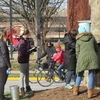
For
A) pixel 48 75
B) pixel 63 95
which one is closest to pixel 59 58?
pixel 48 75

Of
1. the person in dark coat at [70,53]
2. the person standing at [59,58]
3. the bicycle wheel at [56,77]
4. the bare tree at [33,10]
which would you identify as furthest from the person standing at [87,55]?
the bare tree at [33,10]

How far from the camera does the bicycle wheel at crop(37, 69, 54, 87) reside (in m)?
11.9

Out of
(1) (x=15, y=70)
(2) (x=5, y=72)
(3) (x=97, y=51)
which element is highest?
(3) (x=97, y=51)

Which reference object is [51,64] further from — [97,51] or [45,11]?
[45,11]

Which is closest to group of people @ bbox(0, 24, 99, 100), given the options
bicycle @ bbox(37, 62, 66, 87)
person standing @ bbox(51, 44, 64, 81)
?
person standing @ bbox(51, 44, 64, 81)

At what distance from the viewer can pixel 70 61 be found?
8.18 meters

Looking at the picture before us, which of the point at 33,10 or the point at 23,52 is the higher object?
the point at 33,10

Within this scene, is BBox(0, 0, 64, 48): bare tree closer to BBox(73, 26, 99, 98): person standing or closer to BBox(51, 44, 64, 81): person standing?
BBox(51, 44, 64, 81): person standing

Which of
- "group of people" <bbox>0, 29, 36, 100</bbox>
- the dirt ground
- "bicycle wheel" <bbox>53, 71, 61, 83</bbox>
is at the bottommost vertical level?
"bicycle wheel" <bbox>53, 71, 61, 83</bbox>

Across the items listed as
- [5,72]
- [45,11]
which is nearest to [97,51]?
[5,72]

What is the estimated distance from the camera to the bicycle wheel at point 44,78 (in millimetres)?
11927

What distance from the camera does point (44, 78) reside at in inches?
472

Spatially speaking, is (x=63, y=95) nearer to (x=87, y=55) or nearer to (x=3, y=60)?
(x=87, y=55)

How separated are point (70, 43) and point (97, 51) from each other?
45.4 inches
